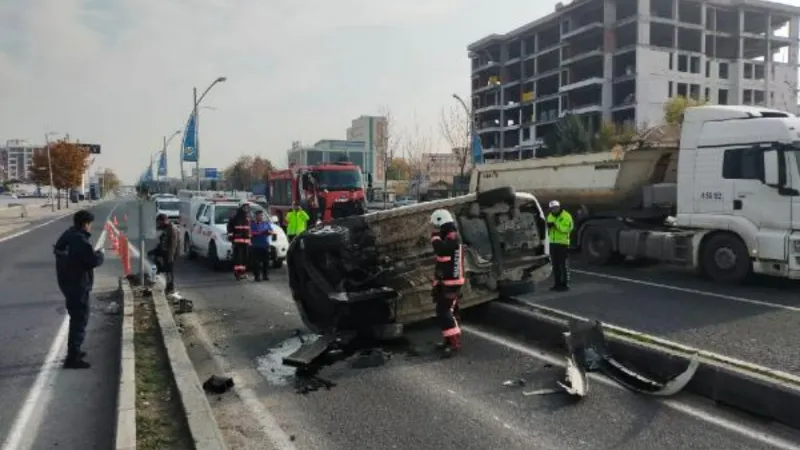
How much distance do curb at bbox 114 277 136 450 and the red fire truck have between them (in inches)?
594

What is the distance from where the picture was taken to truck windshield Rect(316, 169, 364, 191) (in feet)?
79.5

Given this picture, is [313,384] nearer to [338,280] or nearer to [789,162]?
[338,280]

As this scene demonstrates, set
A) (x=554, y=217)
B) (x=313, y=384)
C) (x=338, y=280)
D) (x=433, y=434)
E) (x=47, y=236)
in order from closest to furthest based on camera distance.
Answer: (x=433, y=434), (x=313, y=384), (x=338, y=280), (x=554, y=217), (x=47, y=236)

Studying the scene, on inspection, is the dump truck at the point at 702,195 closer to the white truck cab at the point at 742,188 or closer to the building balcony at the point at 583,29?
the white truck cab at the point at 742,188

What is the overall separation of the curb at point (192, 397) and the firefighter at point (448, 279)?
2.77 meters

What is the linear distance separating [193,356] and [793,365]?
6240mm

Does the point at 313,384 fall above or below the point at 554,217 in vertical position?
below

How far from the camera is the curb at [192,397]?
4406mm

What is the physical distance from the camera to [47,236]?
26766mm

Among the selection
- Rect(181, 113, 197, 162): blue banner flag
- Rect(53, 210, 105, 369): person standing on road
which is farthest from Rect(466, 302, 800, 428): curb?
Rect(181, 113, 197, 162): blue banner flag

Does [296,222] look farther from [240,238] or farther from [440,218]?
[440,218]

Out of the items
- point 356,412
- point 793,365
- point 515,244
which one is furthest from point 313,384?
point 793,365

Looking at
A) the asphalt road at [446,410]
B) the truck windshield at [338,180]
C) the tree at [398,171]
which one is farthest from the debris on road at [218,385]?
the tree at [398,171]

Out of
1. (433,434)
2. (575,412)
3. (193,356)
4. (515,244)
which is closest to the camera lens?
(433,434)
